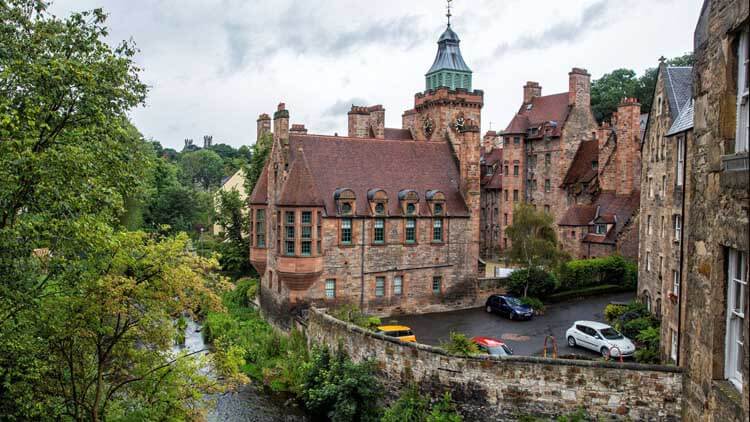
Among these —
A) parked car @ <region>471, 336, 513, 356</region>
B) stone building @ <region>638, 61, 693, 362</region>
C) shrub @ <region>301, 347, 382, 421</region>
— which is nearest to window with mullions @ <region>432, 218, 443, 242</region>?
stone building @ <region>638, 61, 693, 362</region>

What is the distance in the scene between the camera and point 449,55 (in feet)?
150

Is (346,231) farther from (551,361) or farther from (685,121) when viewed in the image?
(685,121)

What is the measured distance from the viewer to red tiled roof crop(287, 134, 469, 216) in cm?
3294

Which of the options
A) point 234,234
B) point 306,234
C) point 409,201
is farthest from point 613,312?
point 234,234

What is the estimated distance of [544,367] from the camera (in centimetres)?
1944

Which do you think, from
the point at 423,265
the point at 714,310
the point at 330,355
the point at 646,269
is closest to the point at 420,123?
the point at 423,265

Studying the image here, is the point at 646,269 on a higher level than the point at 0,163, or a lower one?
lower

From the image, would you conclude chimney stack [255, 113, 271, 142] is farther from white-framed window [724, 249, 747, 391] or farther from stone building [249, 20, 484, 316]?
white-framed window [724, 249, 747, 391]

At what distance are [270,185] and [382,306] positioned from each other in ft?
29.6

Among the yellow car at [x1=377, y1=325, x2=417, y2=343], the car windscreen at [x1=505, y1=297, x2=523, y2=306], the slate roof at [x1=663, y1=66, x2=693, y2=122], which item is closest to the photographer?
the slate roof at [x1=663, y1=66, x2=693, y2=122]

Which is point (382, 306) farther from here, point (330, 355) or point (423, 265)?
point (330, 355)

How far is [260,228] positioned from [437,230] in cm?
1011

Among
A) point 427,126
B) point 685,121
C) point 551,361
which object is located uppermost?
point 427,126

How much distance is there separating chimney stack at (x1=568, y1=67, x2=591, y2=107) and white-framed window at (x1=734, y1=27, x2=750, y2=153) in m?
44.7
